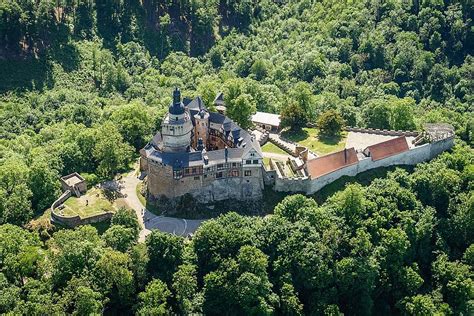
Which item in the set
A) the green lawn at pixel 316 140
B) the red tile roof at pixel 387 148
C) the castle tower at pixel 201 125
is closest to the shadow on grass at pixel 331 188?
the red tile roof at pixel 387 148

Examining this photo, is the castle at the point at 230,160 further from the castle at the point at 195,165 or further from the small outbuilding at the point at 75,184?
the small outbuilding at the point at 75,184

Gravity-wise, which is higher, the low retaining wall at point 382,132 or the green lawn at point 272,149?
the low retaining wall at point 382,132

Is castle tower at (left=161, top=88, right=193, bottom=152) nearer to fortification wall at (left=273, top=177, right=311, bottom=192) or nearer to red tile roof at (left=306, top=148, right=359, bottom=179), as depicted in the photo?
fortification wall at (left=273, top=177, right=311, bottom=192)

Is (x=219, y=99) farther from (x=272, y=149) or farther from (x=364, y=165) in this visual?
(x=364, y=165)

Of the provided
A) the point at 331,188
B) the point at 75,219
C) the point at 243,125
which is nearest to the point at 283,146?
the point at 243,125

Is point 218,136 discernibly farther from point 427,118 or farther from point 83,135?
point 427,118
